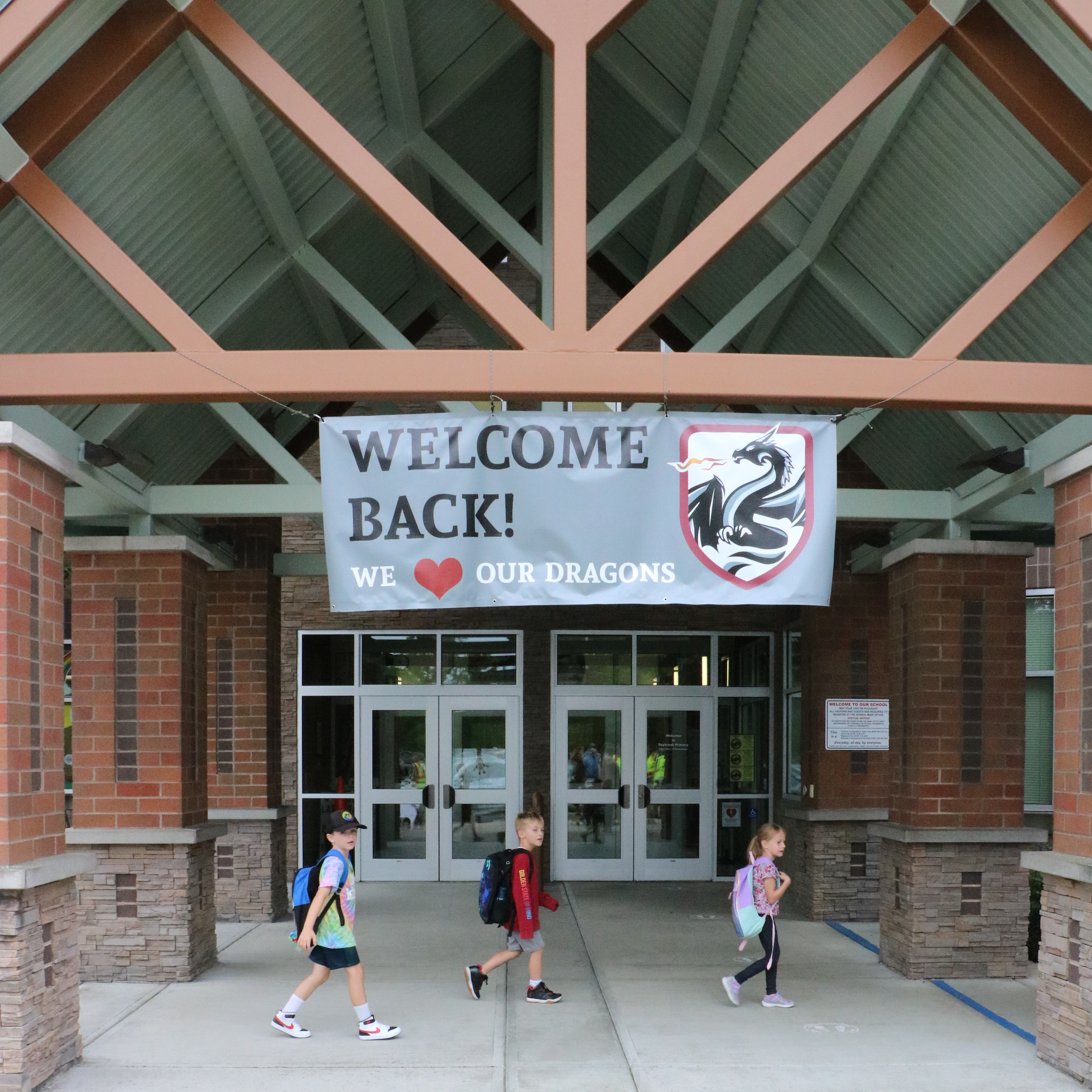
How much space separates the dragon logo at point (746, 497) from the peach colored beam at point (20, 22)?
3.84 metres

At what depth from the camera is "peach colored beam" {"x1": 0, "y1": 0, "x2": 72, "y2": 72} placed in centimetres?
605

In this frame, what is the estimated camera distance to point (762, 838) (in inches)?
356

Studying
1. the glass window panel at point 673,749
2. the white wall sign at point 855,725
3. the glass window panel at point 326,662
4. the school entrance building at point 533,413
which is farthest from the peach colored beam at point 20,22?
the glass window panel at point 673,749

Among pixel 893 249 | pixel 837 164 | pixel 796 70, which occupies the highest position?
pixel 796 70

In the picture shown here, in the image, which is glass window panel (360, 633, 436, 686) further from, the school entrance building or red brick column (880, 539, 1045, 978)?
red brick column (880, 539, 1045, 978)

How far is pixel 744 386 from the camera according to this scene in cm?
669

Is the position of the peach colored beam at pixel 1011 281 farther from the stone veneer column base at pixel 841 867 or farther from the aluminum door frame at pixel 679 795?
the aluminum door frame at pixel 679 795

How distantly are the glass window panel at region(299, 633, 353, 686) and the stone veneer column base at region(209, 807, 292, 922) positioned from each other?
3.13 m

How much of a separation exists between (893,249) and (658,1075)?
5.73 meters

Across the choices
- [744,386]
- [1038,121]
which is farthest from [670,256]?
[1038,121]

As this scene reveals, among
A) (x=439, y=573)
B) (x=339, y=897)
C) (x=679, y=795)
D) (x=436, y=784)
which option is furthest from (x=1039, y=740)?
(x=439, y=573)

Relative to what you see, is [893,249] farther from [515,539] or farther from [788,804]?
[788,804]

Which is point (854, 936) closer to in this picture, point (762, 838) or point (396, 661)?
point (762, 838)

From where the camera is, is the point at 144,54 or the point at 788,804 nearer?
the point at 144,54
